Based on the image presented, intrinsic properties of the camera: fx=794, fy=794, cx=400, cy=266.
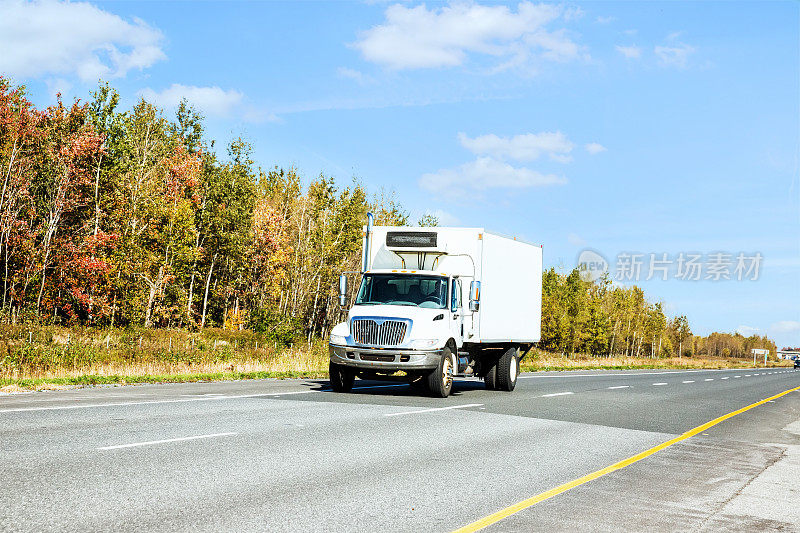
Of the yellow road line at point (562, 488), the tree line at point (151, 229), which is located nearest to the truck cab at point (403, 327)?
the yellow road line at point (562, 488)

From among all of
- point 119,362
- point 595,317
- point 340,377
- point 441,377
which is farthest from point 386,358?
point 595,317

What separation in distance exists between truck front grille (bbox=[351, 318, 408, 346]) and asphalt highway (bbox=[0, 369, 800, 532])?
56.4 inches

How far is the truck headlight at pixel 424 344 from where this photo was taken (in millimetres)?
16547

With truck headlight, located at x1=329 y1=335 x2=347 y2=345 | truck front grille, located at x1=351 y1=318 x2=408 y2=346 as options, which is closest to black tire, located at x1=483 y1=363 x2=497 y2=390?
truck front grille, located at x1=351 y1=318 x2=408 y2=346

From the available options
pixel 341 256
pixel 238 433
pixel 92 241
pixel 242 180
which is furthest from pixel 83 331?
pixel 238 433

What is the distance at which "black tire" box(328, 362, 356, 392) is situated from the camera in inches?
689

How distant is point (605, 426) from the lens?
13.5 m

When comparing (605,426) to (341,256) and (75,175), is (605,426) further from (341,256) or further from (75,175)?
(341,256)

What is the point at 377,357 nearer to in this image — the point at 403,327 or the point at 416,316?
the point at 403,327

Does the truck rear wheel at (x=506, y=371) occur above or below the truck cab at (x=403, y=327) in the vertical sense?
below

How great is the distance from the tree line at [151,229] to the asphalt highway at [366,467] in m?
23.3

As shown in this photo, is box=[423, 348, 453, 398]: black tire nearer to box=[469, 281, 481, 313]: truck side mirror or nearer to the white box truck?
the white box truck

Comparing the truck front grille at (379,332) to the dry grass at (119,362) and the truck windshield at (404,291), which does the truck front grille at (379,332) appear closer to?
the truck windshield at (404,291)

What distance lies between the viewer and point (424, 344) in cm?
1662
